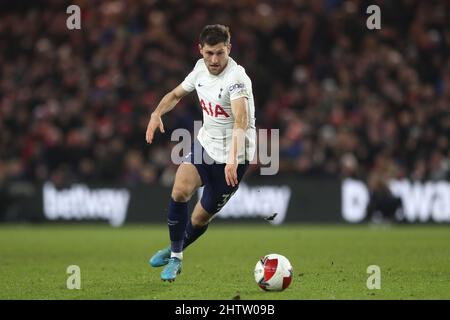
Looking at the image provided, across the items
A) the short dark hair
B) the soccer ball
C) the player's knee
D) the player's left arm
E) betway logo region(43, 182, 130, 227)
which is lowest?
betway logo region(43, 182, 130, 227)

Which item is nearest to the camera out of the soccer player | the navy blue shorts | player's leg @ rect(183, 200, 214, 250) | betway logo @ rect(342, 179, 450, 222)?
the soccer player

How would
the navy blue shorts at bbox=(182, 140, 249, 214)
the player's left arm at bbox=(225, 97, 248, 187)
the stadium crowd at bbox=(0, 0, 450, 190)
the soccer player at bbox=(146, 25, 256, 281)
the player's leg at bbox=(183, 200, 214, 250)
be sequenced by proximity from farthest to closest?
the stadium crowd at bbox=(0, 0, 450, 190), the player's leg at bbox=(183, 200, 214, 250), the navy blue shorts at bbox=(182, 140, 249, 214), the soccer player at bbox=(146, 25, 256, 281), the player's left arm at bbox=(225, 97, 248, 187)

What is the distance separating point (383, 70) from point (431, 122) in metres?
1.67

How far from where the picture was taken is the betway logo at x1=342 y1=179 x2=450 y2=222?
18328 millimetres

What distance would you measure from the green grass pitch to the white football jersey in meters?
1.32

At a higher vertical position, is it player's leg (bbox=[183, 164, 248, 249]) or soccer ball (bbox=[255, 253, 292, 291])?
player's leg (bbox=[183, 164, 248, 249])

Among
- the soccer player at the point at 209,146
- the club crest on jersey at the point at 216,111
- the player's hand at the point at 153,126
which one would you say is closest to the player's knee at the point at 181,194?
the soccer player at the point at 209,146

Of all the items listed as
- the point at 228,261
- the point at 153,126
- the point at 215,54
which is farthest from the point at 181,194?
the point at 228,261

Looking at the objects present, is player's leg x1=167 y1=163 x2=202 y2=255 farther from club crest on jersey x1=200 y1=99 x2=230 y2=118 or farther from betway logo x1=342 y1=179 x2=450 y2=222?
betway logo x1=342 y1=179 x2=450 y2=222

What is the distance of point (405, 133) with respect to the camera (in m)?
19.4

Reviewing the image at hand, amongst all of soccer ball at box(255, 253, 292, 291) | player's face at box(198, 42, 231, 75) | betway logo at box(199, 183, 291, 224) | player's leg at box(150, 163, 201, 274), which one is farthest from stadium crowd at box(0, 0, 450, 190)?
soccer ball at box(255, 253, 292, 291)

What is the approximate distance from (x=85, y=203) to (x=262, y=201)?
3821mm
